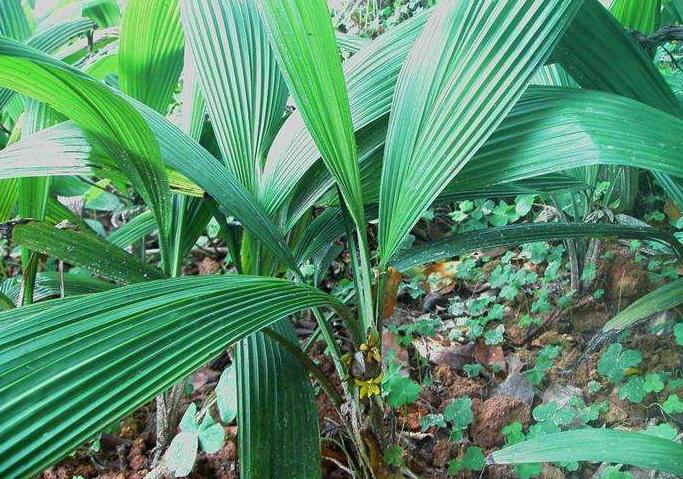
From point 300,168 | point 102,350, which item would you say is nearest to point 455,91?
point 300,168

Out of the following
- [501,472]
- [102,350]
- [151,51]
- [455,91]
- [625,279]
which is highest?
[151,51]

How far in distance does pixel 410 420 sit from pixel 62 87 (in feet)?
2.58

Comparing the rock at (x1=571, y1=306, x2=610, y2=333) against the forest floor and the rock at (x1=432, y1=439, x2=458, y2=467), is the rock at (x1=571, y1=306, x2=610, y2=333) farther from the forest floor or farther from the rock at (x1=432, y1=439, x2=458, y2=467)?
the rock at (x1=432, y1=439, x2=458, y2=467)

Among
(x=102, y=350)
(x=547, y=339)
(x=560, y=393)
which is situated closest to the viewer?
(x=102, y=350)

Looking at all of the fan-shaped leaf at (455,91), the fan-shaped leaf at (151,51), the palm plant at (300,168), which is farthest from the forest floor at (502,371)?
the fan-shaped leaf at (151,51)

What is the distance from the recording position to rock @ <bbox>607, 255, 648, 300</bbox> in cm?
123

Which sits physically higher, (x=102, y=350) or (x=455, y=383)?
(x=102, y=350)

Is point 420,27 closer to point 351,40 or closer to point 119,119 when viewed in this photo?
point 351,40

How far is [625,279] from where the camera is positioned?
1251 mm

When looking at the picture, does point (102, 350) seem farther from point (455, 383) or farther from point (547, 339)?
point (547, 339)

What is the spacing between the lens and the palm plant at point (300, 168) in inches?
21.4

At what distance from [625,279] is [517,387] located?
1.10ft

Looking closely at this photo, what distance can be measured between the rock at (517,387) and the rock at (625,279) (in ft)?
0.85

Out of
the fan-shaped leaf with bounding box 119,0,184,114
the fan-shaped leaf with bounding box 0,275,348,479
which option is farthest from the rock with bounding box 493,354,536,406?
the fan-shaped leaf with bounding box 119,0,184,114
